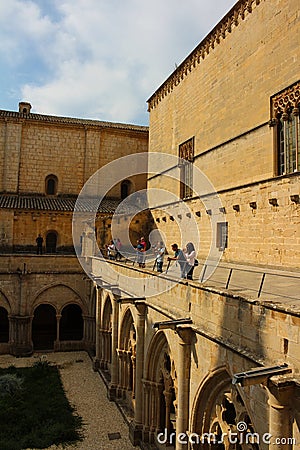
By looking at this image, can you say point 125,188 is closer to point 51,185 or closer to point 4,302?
point 51,185

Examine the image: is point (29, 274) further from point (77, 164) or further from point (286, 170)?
point (286, 170)

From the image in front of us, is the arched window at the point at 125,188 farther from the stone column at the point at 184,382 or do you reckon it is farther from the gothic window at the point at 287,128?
Answer: the stone column at the point at 184,382

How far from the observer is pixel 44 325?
911 inches

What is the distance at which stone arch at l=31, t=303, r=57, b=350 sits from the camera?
70.1ft

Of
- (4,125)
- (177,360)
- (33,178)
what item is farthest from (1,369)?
(4,125)

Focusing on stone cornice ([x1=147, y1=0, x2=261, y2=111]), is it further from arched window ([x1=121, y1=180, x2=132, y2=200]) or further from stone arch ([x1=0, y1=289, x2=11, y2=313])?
stone arch ([x1=0, y1=289, x2=11, y2=313])

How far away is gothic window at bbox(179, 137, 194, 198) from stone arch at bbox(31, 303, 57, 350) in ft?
32.1

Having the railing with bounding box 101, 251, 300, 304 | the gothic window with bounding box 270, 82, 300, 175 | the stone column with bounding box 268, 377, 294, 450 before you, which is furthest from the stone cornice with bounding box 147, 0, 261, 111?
the stone column with bounding box 268, 377, 294, 450

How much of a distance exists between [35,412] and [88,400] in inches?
77.2

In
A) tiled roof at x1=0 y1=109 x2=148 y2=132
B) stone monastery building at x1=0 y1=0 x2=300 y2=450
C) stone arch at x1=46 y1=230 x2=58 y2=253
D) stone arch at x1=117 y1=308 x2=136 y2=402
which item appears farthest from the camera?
tiled roof at x1=0 y1=109 x2=148 y2=132

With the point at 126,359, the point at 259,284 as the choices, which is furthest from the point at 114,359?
the point at 259,284

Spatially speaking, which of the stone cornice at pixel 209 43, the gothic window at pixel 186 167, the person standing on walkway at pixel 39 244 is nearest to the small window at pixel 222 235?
the gothic window at pixel 186 167

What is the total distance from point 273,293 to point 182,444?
3.66 metres

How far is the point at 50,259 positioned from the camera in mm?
20438
